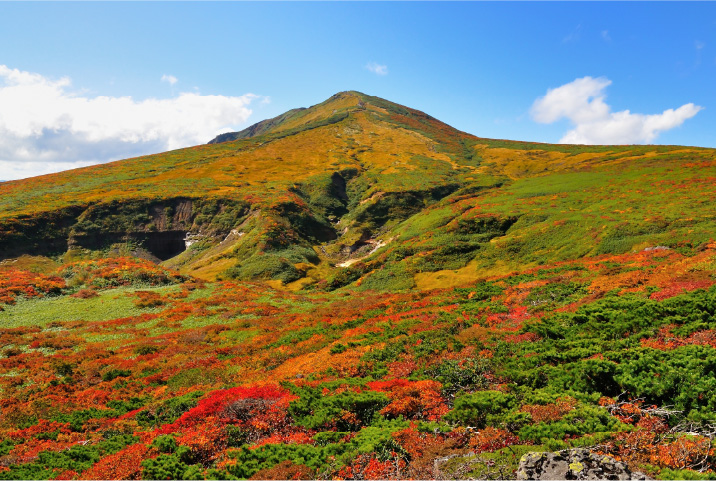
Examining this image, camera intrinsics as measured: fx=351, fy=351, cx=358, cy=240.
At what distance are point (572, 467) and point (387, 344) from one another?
1317 cm

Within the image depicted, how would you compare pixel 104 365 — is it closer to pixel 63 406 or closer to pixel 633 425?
pixel 63 406

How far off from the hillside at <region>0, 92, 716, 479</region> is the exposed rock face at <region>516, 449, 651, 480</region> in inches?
17.9

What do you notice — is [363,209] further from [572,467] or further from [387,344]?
[572,467]

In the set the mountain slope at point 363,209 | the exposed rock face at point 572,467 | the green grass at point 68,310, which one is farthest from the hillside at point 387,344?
the mountain slope at point 363,209

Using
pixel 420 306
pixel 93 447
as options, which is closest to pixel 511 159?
pixel 420 306

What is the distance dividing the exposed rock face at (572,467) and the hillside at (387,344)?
17.9 inches

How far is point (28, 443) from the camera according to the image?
13.6m

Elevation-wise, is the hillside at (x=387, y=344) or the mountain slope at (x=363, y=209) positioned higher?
the mountain slope at (x=363, y=209)

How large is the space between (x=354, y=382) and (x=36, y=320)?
3631 centimetres

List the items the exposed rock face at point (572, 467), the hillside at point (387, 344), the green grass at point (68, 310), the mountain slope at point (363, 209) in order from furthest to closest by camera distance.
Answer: the mountain slope at point (363, 209) → the green grass at point (68, 310) → the hillside at point (387, 344) → the exposed rock face at point (572, 467)

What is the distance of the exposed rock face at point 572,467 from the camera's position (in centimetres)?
693

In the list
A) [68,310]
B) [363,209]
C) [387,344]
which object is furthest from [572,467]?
[363,209]

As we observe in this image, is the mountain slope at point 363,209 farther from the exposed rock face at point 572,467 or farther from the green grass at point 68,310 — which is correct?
the exposed rock face at point 572,467

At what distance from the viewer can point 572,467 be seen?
282 inches
